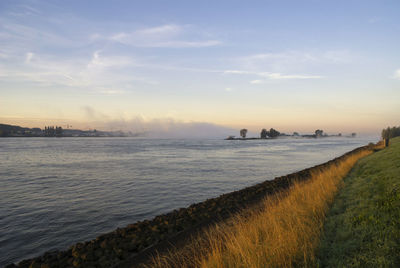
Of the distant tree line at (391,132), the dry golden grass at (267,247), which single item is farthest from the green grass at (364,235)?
the distant tree line at (391,132)

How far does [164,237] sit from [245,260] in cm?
466

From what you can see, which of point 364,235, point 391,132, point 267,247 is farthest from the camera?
point 391,132

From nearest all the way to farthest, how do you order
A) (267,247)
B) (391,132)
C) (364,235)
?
(267,247) < (364,235) < (391,132)

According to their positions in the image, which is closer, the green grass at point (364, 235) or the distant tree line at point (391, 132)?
the green grass at point (364, 235)

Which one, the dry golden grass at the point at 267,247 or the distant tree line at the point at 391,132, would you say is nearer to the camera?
the dry golden grass at the point at 267,247

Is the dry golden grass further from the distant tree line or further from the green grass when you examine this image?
the distant tree line

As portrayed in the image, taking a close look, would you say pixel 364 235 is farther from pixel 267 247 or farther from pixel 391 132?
pixel 391 132

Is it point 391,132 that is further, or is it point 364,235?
point 391,132

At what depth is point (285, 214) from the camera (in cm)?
772

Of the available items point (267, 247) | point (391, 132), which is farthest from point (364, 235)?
point (391, 132)

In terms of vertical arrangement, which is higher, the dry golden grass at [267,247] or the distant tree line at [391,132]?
the distant tree line at [391,132]

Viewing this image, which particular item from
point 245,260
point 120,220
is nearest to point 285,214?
point 245,260

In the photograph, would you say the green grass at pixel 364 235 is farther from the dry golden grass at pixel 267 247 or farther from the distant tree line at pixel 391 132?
the distant tree line at pixel 391 132

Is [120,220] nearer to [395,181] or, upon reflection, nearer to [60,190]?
[60,190]
